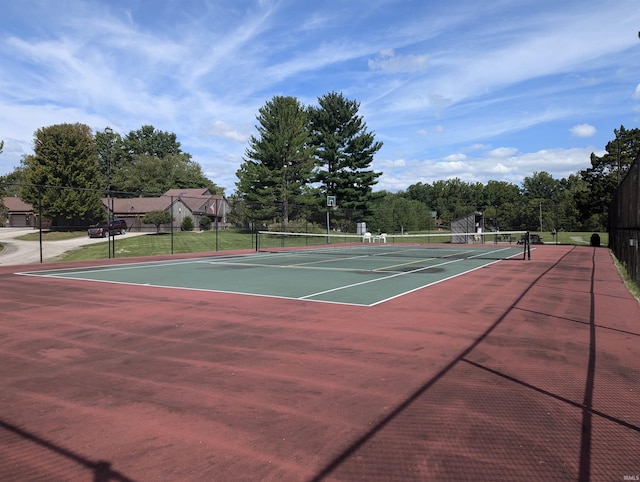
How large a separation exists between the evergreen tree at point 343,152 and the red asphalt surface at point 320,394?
43.5 m

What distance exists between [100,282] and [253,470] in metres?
12.2

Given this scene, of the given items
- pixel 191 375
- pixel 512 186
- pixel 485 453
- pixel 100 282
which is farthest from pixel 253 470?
pixel 512 186

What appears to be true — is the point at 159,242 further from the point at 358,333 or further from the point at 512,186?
the point at 512,186

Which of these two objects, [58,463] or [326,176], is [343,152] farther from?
[58,463]

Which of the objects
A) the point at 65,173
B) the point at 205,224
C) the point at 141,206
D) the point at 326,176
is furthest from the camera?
the point at 141,206

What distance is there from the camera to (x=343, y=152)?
2068 inches

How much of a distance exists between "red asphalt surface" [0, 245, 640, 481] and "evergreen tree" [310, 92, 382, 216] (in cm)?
4351

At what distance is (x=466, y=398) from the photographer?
4.29 meters

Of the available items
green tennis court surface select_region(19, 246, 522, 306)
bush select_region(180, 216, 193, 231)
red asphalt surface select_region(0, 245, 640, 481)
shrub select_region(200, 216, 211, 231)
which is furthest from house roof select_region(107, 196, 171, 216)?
red asphalt surface select_region(0, 245, 640, 481)

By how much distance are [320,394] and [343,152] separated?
49829mm

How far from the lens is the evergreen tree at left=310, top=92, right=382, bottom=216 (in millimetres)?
51438

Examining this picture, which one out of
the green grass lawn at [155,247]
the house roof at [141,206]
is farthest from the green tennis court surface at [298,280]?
the house roof at [141,206]

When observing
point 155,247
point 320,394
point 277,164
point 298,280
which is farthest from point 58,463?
point 277,164

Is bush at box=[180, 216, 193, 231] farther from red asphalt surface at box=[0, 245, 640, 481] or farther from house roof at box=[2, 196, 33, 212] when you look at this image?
red asphalt surface at box=[0, 245, 640, 481]
